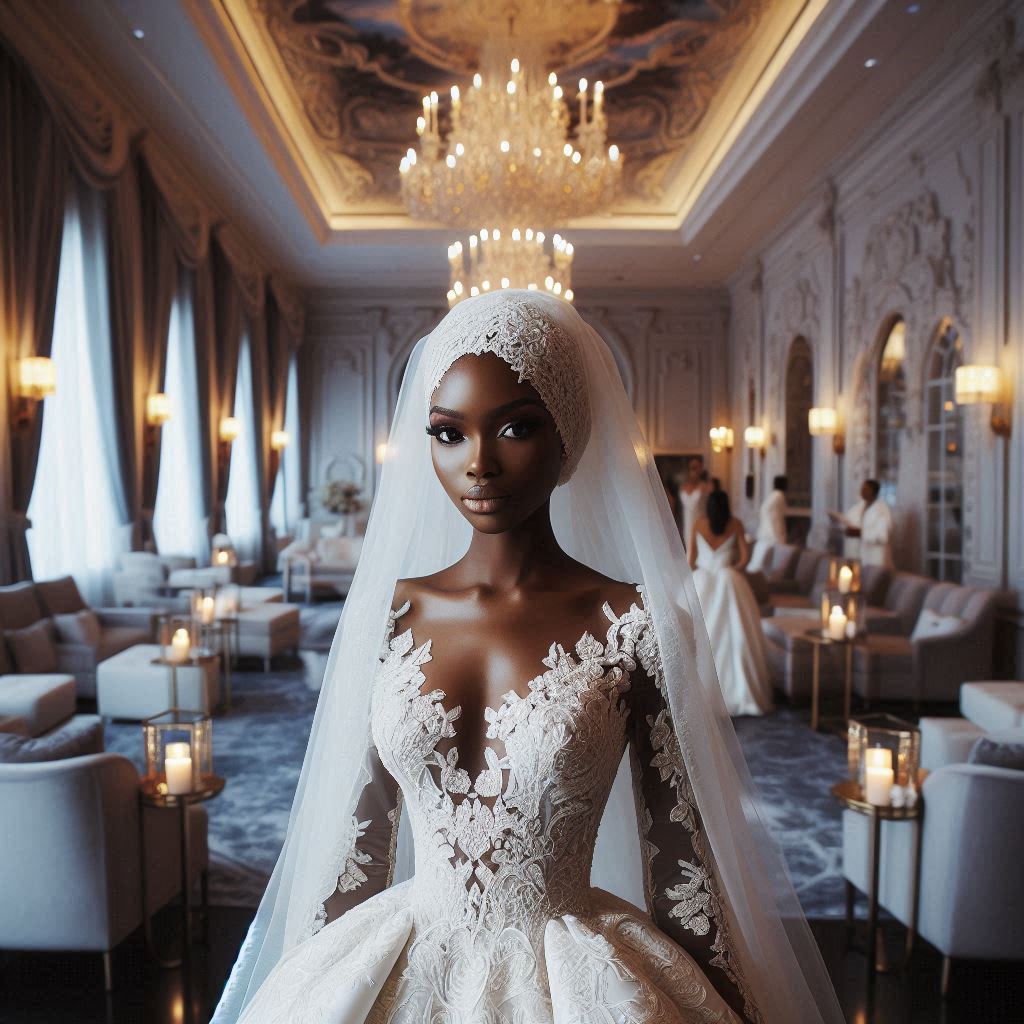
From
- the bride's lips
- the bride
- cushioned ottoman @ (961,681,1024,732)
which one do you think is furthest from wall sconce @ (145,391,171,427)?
the bride's lips

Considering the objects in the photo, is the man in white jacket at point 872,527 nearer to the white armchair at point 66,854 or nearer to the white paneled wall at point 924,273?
the white paneled wall at point 924,273

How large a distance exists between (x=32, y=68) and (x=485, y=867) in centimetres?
648

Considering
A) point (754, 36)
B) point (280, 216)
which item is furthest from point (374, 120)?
point (754, 36)

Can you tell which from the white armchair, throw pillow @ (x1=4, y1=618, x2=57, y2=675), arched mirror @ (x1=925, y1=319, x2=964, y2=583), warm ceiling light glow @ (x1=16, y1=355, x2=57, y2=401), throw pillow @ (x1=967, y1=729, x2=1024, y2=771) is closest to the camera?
the white armchair

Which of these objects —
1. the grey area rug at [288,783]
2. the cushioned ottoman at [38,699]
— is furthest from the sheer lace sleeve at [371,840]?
the cushioned ottoman at [38,699]

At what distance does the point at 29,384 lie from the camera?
618 centimetres

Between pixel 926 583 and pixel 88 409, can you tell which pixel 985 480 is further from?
pixel 88 409

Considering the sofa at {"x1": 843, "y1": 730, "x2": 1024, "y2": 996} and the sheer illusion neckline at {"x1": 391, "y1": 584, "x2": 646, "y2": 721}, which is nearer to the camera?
the sheer illusion neckline at {"x1": 391, "y1": 584, "x2": 646, "y2": 721}

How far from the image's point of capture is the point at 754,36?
743cm

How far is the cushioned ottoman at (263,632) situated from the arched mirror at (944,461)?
5273mm

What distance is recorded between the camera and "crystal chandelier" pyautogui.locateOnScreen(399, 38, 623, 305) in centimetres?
668

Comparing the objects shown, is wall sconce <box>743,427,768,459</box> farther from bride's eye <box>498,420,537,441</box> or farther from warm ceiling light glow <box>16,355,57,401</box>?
bride's eye <box>498,420,537,441</box>

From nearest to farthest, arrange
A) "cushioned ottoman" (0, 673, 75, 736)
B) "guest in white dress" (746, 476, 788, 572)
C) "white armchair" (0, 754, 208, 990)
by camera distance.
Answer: "white armchair" (0, 754, 208, 990) < "cushioned ottoman" (0, 673, 75, 736) < "guest in white dress" (746, 476, 788, 572)

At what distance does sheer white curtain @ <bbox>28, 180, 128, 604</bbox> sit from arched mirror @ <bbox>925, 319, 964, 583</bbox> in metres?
6.71
